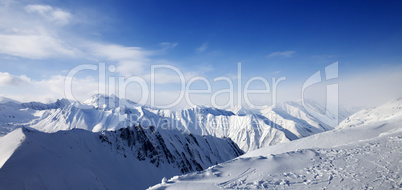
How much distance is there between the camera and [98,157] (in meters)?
62.1

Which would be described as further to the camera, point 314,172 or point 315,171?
point 315,171

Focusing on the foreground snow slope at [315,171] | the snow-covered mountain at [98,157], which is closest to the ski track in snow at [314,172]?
the foreground snow slope at [315,171]

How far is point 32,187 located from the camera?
29562 millimetres

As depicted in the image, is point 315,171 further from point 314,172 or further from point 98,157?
point 98,157

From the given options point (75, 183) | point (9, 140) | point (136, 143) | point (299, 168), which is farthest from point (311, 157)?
Answer: point (136, 143)

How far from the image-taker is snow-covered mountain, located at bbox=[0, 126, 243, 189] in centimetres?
3266

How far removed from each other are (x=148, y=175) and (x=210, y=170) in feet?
211

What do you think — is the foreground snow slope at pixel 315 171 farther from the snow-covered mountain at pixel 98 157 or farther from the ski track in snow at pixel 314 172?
the snow-covered mountain at pixel 98 157

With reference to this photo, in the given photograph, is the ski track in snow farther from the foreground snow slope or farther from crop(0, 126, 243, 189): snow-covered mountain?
crop(0, 126, 243, 189): snow-covered mountain

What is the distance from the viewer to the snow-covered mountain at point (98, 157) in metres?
32.7

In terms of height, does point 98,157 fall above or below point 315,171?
below

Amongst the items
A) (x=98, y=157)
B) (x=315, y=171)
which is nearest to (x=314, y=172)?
(x=315, y=171)

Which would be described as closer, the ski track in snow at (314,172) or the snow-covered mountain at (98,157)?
the ski track in snow at (314,172)

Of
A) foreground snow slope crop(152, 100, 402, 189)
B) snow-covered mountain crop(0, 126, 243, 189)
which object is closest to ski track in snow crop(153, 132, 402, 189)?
foreground snow slope crop(152, 100, 402, 189)
